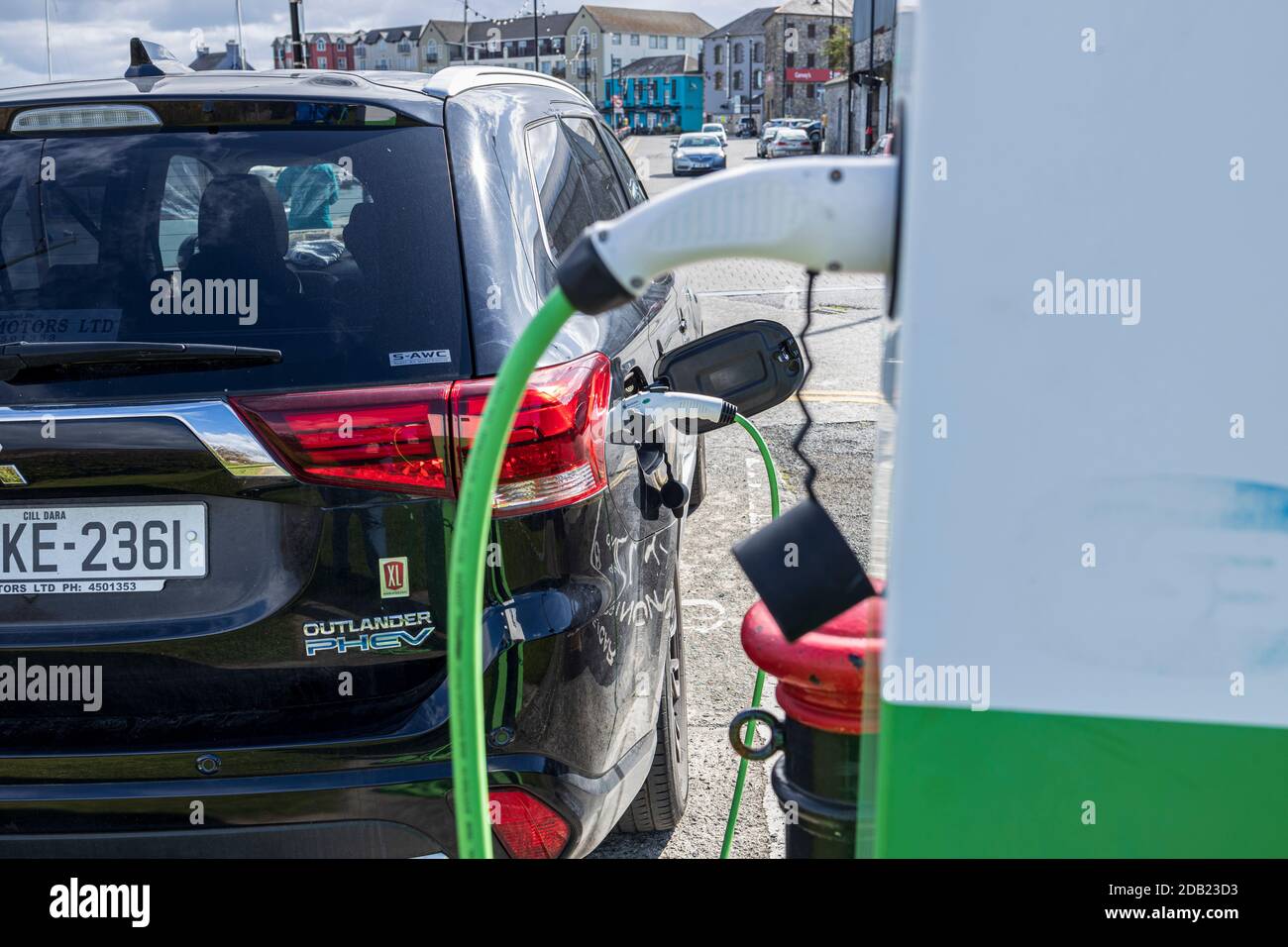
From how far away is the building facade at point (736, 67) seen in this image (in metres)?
119

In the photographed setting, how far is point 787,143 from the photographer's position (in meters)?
60.2

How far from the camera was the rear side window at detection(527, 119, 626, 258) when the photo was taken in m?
2.66

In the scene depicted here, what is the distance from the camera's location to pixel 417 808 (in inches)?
84.9

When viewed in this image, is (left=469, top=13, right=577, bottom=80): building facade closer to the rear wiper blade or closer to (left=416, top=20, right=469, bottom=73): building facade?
(left=416, top=20, right=469, bottom=73): building facade

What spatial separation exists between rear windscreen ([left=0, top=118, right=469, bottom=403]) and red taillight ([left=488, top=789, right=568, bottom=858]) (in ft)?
2.52

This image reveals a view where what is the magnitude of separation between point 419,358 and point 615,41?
132 meters

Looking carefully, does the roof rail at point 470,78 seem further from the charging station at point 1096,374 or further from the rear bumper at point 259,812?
the charging station at point 1096,374

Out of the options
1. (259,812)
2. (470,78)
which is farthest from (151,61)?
(259,812)

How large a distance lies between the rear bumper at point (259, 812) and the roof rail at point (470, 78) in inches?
51.5

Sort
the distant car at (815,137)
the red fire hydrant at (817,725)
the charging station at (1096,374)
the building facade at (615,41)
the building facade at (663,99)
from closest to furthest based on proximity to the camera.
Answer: the charging station at (1096,374), the red fire hydrant at (817,725), the distant car at (815,137), the building facade at (663,99), the building facade at (615,41)

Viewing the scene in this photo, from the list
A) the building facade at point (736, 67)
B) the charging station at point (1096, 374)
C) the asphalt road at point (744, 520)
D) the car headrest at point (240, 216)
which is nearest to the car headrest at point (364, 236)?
the car headrest at point (240, 216)

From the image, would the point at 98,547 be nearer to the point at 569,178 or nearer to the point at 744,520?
the point at 569,178

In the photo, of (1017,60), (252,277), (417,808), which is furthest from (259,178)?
(1017,60)
